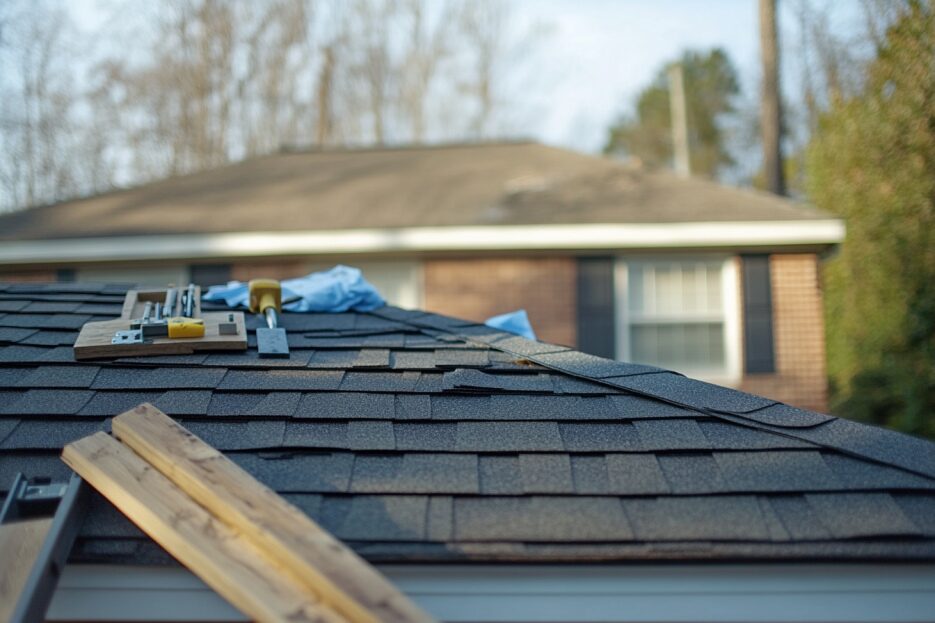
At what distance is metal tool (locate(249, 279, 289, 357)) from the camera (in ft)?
11.0

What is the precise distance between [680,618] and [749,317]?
7.76 m

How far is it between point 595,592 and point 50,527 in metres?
1.49

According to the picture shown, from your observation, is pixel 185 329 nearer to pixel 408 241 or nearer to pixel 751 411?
pixel 751 411

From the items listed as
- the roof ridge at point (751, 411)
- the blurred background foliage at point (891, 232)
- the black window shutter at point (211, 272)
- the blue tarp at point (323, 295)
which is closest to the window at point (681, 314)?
the blurred background foliage at point (891, 232)

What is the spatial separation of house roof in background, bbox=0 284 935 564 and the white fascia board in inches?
235

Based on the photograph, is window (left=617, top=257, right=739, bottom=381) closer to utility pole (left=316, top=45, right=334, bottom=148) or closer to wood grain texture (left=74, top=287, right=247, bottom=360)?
wood grain texture (left=74, top=287, right=247, bottom=360)

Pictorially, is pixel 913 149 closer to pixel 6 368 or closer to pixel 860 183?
pixel 860 183

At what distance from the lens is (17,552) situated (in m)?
2.27

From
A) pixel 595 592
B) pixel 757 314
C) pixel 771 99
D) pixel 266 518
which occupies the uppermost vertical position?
pixel 771 99

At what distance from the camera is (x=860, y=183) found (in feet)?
42.5

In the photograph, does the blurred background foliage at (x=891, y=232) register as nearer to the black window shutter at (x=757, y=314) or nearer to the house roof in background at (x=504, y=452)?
the black window shutter at (x=757, y=314)

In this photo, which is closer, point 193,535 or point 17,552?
point 193,535

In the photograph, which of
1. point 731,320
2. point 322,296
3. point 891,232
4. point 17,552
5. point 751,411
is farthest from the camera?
point 891,232

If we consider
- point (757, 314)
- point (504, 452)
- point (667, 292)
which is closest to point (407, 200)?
point (667, 292)
